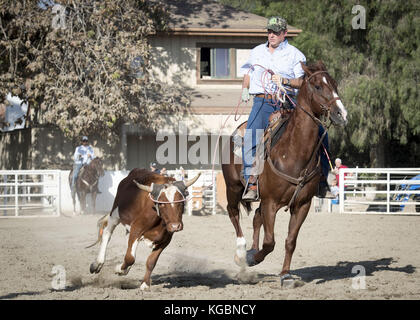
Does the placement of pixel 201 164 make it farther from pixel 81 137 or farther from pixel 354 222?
pixel 354 222

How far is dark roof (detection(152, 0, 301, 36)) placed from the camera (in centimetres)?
2475

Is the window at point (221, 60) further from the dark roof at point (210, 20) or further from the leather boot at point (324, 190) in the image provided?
the leather boot at point (324, 190)

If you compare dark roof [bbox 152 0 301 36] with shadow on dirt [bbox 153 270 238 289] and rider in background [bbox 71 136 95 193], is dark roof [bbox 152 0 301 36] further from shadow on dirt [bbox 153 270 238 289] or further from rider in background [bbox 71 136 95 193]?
shadow on dirt [bbox 153 270 238 289]

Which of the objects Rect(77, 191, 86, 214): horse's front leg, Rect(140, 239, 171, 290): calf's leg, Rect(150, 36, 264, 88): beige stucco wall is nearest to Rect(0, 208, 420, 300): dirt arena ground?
Rect(140, 239, 171, 290): calf's leg

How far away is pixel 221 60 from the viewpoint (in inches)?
995

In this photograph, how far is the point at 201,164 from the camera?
83.8ft

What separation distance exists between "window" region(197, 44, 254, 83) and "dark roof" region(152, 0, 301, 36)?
0.66 meters

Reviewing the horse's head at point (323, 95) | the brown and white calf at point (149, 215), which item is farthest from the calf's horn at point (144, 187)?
the horse's head at point (323, 95)

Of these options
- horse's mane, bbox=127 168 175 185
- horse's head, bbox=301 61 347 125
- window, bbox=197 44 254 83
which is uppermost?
window, bbox=197 44 254 83

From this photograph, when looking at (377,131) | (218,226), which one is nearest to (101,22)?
(218,226)

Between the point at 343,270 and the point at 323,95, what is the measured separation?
9.91 ft

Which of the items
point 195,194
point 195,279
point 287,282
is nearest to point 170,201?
point 195,279

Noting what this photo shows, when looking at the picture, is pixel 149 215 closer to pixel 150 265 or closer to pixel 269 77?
pixel 150 265

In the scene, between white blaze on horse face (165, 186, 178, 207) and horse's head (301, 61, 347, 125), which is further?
white blaze on horse face (165, 186, 178, 207)
